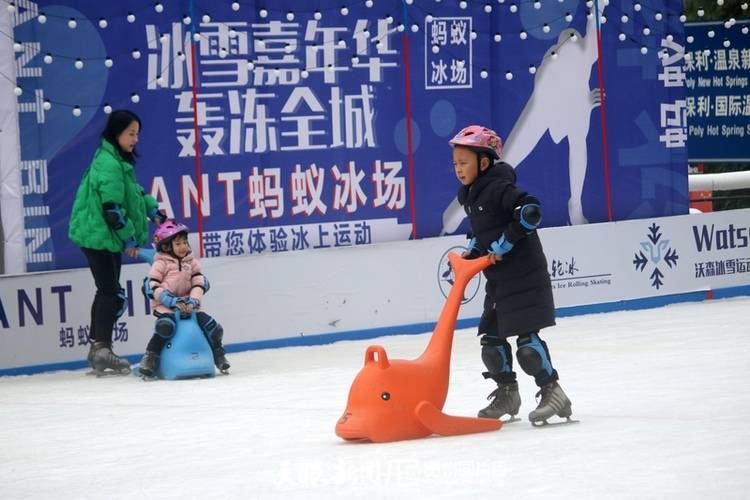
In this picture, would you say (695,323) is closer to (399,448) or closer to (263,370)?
(263,370)

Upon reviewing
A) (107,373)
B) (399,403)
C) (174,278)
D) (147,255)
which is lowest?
(107,373)

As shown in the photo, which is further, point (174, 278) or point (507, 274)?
point (174, 278)

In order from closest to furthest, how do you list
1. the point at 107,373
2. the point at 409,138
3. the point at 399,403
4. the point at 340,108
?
the point at 399,403 → the point at 107,373 → the point at 340,108 → the point at 409,138

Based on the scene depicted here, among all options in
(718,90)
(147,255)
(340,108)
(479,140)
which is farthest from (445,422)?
(718,90)

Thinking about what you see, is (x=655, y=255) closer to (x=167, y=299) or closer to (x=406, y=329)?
(x=406, y=329)

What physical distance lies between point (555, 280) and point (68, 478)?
302 inches

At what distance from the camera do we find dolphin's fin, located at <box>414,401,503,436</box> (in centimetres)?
754

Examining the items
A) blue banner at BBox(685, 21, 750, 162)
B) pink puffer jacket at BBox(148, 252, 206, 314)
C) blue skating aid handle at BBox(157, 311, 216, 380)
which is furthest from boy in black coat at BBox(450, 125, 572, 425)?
blue banner at BBox(685, 21, 750, 162)

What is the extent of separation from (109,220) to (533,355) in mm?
4339

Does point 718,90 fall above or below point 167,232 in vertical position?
above

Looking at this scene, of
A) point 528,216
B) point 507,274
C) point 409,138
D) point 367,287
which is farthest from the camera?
point 409,138

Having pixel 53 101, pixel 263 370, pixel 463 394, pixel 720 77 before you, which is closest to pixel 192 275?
pixel 263 370

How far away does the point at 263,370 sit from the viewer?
11.3m

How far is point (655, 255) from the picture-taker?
580 inches
